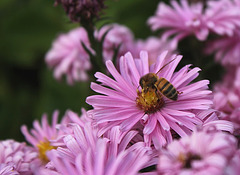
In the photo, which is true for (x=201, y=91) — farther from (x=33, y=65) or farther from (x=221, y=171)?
(x=33, y=65)

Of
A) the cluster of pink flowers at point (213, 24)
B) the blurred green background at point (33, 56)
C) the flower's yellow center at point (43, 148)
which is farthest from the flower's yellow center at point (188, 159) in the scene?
the blurred green background at point (33, 56)

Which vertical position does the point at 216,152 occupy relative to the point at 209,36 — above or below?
below

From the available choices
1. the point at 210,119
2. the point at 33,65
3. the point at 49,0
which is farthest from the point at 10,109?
the point at 210,119

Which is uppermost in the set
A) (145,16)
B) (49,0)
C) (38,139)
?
(49,0)

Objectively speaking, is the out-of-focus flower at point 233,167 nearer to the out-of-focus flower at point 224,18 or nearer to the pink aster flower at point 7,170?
the pink aster flower at point 7,170

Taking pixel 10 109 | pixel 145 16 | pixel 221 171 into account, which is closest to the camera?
pixel 221 171
